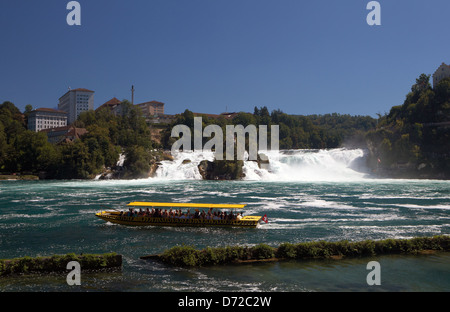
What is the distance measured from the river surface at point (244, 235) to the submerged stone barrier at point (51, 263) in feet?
1.98

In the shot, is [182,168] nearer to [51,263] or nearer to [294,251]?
[294,251]

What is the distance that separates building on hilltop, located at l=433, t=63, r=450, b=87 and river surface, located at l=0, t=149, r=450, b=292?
61.4m

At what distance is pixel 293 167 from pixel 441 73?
4909 centimetres

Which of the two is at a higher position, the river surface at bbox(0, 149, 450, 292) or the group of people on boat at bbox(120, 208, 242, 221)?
the group of people on boat at bbox(120, 208, 242, 221)

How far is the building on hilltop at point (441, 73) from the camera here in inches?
3974

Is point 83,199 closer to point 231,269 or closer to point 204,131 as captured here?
point 231,269

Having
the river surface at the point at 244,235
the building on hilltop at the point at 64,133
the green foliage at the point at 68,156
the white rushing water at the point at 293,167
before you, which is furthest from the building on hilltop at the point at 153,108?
the river surface at the point at 244,235

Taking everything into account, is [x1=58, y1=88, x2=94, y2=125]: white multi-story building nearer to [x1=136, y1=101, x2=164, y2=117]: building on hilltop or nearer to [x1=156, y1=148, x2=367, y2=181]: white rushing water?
[x1=136, y1=101, x2=164, y2=117]: building on hilltop

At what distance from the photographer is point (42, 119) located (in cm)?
14825

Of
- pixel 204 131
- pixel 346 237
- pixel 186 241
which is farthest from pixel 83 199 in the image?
pixel 204 131

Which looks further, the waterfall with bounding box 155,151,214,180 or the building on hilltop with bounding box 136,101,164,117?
the building on hilltop with bounding box 136,101,164,117

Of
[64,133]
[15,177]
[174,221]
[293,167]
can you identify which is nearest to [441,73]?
[293,167]

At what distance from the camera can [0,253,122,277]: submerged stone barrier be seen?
1788cm

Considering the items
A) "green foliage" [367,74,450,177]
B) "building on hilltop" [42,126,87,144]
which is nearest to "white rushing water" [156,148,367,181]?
"green foliage" [367,74,450,177]
